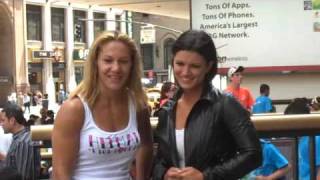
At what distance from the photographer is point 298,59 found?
45.5 feet

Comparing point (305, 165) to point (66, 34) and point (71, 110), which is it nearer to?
point (71, 110)

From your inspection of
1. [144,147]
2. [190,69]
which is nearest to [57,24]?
[144,147]

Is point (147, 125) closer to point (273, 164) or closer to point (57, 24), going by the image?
point (273, 164)

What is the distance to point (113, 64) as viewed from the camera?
9.70 ft

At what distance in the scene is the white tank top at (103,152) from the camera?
114 inches

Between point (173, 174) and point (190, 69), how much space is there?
47 cm

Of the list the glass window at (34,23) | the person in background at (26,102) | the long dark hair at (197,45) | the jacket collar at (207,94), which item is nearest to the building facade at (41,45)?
the glass window at (34,23)

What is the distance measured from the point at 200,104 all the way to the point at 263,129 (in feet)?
2.82

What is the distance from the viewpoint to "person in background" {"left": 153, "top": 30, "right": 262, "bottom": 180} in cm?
264

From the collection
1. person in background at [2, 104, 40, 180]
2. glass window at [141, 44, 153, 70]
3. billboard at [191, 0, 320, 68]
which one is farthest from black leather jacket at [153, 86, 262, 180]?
glass window at [141, 44, 153, 70]

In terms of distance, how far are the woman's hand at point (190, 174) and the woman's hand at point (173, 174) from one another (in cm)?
2

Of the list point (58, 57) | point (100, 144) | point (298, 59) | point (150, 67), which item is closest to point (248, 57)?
point (298, 59)

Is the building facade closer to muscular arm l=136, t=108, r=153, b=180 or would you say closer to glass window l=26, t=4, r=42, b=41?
glass window l=26, t=4, r=42, b=41

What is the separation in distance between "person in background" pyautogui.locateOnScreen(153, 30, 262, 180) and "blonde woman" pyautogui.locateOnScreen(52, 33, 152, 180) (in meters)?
0.24
